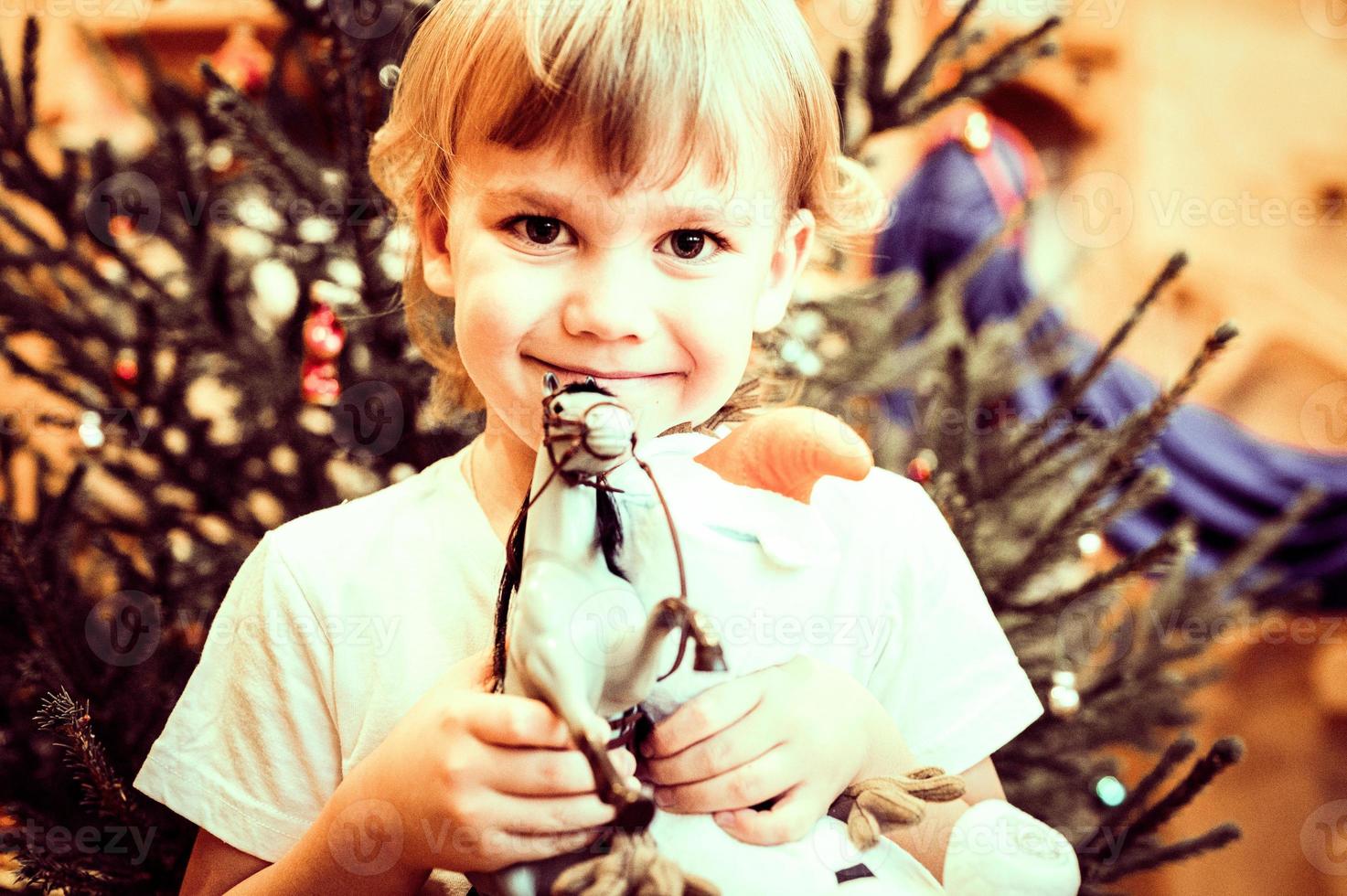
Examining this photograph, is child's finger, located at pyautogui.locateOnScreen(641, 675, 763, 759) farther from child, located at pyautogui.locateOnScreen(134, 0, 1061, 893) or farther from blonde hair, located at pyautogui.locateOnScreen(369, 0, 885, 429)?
blonde hair, located at pyautogui.locateOnScreen(369, 0, 885, 429)

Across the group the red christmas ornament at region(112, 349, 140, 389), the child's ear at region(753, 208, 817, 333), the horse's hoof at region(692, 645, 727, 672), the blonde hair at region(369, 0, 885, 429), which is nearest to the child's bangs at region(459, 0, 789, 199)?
the blonde hair at region(369, 0, 885, 429)

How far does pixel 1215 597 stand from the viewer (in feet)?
4.46

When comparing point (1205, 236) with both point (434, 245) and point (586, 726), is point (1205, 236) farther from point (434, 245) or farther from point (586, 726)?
point (586, 726)

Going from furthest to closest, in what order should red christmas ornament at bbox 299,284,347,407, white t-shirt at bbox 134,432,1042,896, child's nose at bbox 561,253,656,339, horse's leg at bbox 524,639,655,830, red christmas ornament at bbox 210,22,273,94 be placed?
red christmas ornament at bbox 210,22,273,94 → red christmas ornament at bbox 299,284,347,407 → white t-shirt at bbox 134,432,1042,896 → child's nose at bbox 561,253,656,339 → horse's leg at bbox 524,639,655,830

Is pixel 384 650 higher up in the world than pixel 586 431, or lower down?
lower down

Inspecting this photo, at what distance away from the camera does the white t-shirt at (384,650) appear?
2.04 ft

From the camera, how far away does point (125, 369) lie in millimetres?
1044

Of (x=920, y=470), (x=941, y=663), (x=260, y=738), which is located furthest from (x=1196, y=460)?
(x=260, y=738)

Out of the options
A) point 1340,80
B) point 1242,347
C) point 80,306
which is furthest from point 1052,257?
point 80,306

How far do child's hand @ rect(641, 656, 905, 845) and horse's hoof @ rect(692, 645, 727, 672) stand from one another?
0.07m

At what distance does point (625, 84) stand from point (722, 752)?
0.32 m

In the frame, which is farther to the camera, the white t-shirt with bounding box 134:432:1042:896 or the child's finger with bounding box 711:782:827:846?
the white t-shirt with bounding box 134:432:1042:896

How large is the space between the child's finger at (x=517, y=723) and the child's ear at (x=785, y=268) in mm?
283

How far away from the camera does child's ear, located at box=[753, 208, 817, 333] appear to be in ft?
2.12
